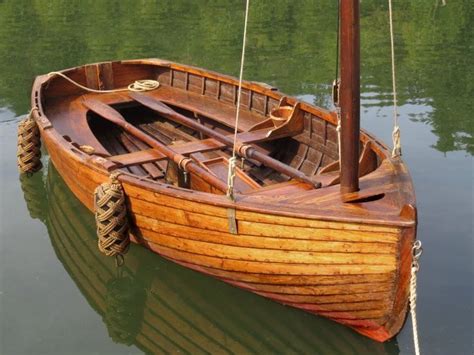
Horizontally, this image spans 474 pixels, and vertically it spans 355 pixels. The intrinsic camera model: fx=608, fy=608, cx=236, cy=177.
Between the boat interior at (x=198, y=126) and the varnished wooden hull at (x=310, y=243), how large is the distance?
64cm

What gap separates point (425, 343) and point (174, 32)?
64.1ft

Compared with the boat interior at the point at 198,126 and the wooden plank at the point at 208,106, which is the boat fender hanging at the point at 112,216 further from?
the wooden plank at the point at 208,106

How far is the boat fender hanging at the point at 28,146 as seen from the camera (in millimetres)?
10812

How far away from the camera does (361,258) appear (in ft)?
19.4

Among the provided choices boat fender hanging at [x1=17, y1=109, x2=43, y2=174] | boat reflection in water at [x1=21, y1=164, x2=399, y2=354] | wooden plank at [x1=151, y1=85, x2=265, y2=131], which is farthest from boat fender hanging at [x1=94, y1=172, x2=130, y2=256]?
boat fender hanging at [x1=17, y1=109, x2=43, y2=174]

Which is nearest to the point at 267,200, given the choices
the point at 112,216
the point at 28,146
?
the point at 112,216

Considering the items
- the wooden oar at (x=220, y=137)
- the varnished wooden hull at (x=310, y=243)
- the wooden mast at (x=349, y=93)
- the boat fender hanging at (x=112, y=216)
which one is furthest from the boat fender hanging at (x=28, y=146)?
the wooden mast at (x=349, y=93)

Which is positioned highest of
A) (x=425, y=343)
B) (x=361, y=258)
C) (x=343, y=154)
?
(x=343, y=154)

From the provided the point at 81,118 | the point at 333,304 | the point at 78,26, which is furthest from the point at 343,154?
the point at 78,26

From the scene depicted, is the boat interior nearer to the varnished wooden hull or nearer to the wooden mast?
the varnished wooden hull

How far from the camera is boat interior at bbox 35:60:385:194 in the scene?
8.37 metres

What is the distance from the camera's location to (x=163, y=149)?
8.71 metres

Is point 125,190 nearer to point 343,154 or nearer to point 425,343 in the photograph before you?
point 343,154

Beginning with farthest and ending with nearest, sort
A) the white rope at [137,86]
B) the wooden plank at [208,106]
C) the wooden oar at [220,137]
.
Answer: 1. the white rope at [137,86]
2. the wooden plank at [208,106]
3. the wooden oar at [220,137]
